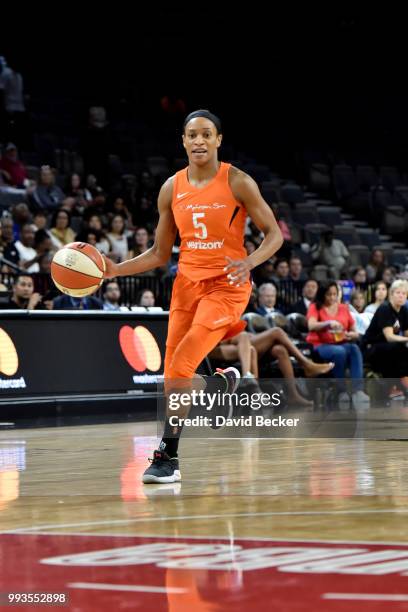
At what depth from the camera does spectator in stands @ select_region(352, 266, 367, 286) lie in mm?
18062

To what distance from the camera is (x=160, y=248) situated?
6984mm

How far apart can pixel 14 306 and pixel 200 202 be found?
6261 millimetres

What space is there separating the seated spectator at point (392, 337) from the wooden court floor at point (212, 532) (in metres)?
5.50

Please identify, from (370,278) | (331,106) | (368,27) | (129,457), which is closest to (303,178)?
(331,106)

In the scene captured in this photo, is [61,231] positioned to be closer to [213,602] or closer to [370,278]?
[370,278]

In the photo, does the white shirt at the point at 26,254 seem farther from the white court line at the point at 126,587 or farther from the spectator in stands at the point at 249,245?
the white court line at the point at 126,587

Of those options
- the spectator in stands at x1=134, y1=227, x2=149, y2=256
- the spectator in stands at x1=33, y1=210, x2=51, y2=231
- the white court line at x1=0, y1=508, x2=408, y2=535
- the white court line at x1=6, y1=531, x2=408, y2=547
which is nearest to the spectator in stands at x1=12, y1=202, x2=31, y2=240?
the spectator in stands at x1=33, y1=210, x2=51, y2=231

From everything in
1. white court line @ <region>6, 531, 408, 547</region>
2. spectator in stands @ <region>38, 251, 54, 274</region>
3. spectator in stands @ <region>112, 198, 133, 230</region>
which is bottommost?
white court line @ <region>6, 531, 408, 547</region>

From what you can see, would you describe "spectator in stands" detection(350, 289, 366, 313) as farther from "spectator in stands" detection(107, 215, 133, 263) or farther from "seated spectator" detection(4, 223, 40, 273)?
"seated spectator" detection(4, 223, 40, 273)

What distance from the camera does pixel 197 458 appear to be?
8.04m

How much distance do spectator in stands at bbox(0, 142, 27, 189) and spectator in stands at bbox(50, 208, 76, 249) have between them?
200 centimetres

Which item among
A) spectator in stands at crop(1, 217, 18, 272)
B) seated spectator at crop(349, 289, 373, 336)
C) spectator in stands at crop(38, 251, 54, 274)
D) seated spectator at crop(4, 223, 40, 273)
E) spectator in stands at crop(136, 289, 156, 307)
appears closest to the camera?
spectator in stands at crop(38, 251, 54, 274)

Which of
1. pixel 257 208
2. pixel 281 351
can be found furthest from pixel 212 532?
pixel 281 351

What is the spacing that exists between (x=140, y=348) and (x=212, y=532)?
28.1ft
